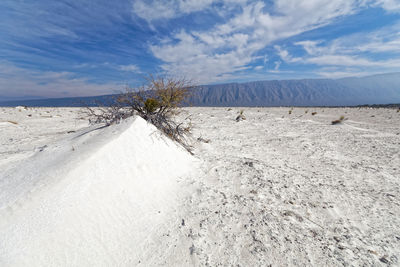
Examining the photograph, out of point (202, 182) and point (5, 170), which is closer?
point (5, 170)

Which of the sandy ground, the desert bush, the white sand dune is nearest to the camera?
the white sand dune

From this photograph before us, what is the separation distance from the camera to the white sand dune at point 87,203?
5.39 feet

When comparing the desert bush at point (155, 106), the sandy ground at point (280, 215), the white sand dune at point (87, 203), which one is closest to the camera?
the white sand dune at point (87, 203)

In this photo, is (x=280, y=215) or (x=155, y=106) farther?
(x=155, y=106)

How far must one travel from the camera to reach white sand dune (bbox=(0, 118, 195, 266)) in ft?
5.39

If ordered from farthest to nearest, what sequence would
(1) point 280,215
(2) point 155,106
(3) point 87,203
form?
(2) point 155,106 < (1) point 280,215 < (3) point 87,203

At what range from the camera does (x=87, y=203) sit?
205cm

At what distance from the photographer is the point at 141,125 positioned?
362 centimetres

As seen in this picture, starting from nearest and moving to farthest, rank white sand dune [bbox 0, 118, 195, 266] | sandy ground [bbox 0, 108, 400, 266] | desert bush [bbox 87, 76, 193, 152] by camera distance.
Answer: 1. white sand dune [bbox 0, 118, 195, 266]
2. sandy ground [bbox 0, 108, 400, 266]
3. desert bush [bbox 87, 76, 193, 152]

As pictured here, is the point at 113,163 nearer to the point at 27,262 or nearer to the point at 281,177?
the point at 27,262

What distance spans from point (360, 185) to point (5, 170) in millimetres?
5751

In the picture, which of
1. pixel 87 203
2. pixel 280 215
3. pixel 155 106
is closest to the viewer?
pixel 87 203

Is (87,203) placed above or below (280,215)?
above

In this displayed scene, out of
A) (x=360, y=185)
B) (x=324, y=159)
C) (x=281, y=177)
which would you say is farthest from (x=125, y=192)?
(x=324, y=159)
